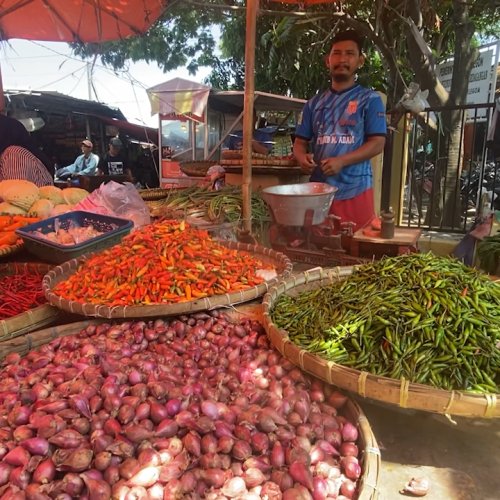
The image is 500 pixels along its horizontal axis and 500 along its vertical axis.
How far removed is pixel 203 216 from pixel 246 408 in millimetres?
2259

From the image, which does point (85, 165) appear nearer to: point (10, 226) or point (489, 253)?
point (10, 226)

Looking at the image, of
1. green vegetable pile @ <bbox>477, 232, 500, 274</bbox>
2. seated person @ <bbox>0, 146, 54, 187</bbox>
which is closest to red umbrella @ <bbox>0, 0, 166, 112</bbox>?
seated person @ <bbox>0, 146, 54, 187</bbox>

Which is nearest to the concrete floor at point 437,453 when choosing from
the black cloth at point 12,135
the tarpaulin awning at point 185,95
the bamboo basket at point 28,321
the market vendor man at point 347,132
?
the bamboo basket at point 28,321

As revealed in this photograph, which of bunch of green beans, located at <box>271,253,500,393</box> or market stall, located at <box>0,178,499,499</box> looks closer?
market stall, located at <box>0,178,499,499</box>

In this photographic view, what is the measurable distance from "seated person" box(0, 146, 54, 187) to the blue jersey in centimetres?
263

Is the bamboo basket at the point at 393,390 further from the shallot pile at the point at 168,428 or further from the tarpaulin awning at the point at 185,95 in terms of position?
the tarpaulin awning at the point at 185,95

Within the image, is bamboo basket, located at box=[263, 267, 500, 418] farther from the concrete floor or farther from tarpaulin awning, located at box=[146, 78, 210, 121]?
tarpaulin awning, located at box=[146, 78, 210, 121]

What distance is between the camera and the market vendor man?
3.08m

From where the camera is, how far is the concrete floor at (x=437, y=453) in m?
1.36

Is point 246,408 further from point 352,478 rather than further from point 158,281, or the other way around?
point 158,281

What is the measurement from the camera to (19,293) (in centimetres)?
250

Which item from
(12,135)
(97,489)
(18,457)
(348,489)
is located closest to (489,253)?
(348,489)

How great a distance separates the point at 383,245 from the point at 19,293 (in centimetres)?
211

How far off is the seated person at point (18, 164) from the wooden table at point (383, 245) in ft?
10.4
